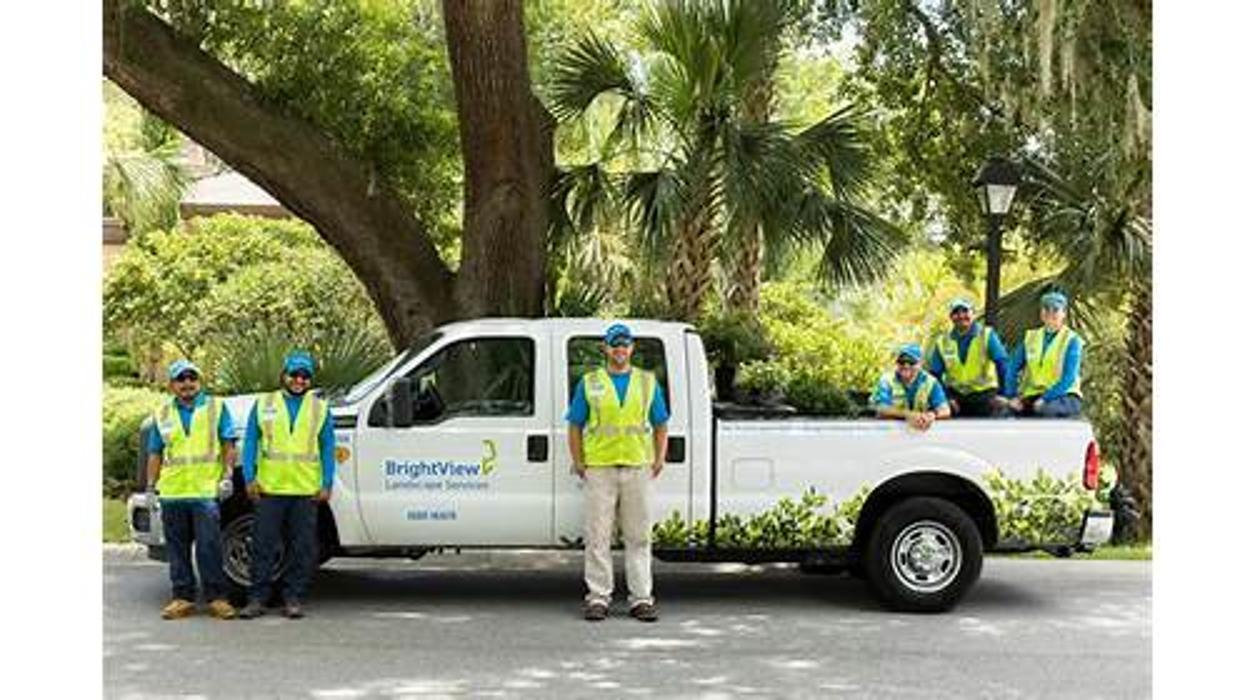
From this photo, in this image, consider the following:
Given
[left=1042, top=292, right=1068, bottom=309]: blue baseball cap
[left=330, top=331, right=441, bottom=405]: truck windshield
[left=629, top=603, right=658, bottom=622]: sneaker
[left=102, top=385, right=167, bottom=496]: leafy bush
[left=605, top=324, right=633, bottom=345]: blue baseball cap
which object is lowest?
[left=629, top=603, right=658, bottom=622]: sneaker

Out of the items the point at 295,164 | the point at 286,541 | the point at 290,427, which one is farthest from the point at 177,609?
the point at 295,164

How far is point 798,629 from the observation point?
32.8 ft

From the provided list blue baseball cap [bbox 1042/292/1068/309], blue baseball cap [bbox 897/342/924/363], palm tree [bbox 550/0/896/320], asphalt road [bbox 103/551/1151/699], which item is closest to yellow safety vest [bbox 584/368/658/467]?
asphalt road [bbox 103/551/1151/699]

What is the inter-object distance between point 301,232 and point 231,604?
19246 mm

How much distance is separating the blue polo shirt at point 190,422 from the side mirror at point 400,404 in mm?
997

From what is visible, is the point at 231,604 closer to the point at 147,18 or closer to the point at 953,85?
the point at 147,18

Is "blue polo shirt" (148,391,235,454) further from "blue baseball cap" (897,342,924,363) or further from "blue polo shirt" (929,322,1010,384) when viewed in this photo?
"blue polo shirt" (929,322,1010,384)

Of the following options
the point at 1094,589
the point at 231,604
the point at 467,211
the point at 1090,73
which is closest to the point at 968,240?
the point at 1090,73

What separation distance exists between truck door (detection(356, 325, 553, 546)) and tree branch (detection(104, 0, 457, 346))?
472 centimetres

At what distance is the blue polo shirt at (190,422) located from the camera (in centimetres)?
991

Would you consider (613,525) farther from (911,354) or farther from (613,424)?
(911,354)

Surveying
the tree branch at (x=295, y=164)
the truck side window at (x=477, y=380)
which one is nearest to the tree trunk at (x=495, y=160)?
the tree branch at (x=295, y=164)

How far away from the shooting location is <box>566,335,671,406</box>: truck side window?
10.5 meters

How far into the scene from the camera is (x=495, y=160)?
48.6 feet
